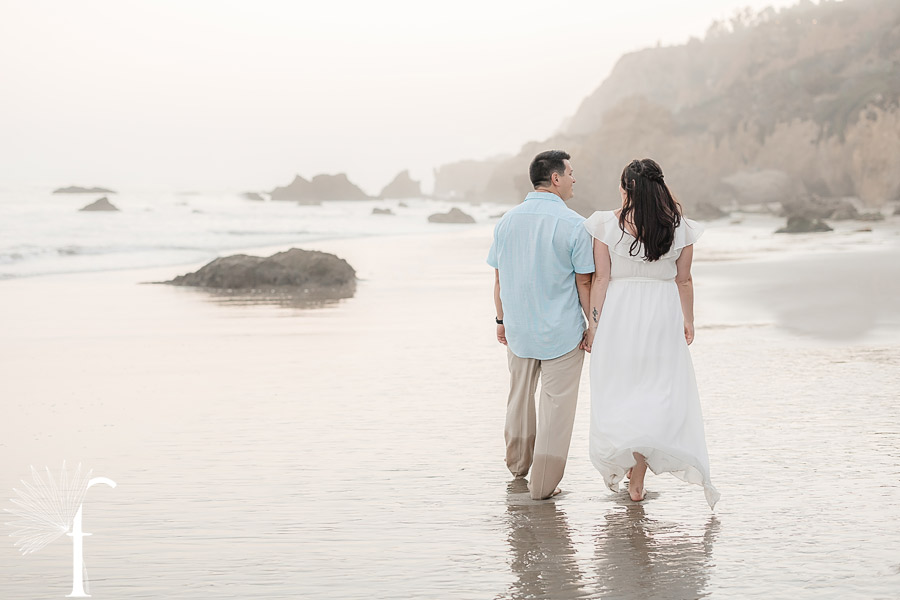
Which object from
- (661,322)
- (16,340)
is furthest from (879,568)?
(16,340)

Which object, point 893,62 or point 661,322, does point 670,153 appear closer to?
point 893,62

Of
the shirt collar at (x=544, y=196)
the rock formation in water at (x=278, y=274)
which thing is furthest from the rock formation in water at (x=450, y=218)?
the shirt collar at (x=544, y=196)

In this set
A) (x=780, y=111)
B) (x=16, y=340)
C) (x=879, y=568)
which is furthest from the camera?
(x=780, y=111)

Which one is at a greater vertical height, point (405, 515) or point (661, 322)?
point (661, 322)

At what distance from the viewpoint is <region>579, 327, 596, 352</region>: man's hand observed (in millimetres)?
5258

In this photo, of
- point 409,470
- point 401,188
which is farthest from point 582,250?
point 401,188

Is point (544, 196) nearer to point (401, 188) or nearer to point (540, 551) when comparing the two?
point (540, 551)

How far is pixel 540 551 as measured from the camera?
434 cm

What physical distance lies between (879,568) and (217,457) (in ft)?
11.6

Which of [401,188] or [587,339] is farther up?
[401,188]

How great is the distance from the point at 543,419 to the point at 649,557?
125 cm

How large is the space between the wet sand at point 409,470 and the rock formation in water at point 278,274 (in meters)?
4.81

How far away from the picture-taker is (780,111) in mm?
112312

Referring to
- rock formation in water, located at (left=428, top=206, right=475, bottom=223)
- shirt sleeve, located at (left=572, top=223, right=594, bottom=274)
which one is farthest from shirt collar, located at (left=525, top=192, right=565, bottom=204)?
rock formation in water, located at (left=428, top=206, right=475, bottom=223)
